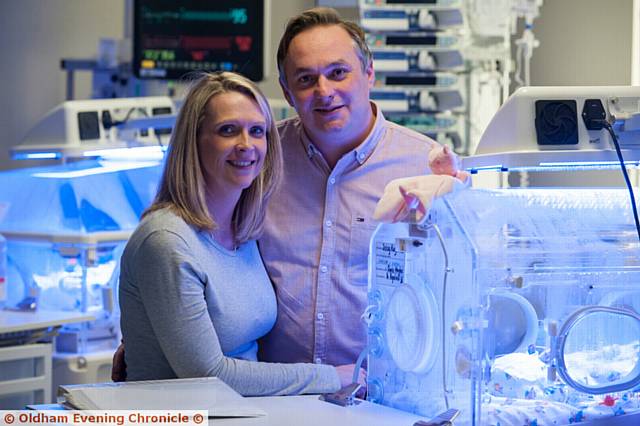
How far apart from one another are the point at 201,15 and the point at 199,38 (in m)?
0.12

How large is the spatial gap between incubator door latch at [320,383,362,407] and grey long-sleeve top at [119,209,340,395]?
0.26ft

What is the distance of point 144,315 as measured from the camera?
93.4 inches

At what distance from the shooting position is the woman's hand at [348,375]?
97.9 inches

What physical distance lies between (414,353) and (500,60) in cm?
371

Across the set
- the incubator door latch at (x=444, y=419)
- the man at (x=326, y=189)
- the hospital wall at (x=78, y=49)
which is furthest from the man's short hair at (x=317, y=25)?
the hospital wall at (x=78, y=49)

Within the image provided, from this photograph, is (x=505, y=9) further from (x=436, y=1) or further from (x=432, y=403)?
(x=432, y=403)

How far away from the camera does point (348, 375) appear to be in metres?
2.54

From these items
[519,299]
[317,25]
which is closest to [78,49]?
[317,25]

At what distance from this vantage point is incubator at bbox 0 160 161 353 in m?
4.26

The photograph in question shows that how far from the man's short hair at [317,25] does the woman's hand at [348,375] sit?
857 mm

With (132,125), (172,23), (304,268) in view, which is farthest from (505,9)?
(304,268)

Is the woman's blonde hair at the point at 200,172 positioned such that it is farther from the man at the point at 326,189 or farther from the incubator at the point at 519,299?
the incubator at the point at 519,299

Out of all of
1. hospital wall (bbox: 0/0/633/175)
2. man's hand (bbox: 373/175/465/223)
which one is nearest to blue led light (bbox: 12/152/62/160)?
hospital wall (bbox: 0/0/633/175)

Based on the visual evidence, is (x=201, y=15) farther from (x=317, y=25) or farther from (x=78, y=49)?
(x=317, y=25)
